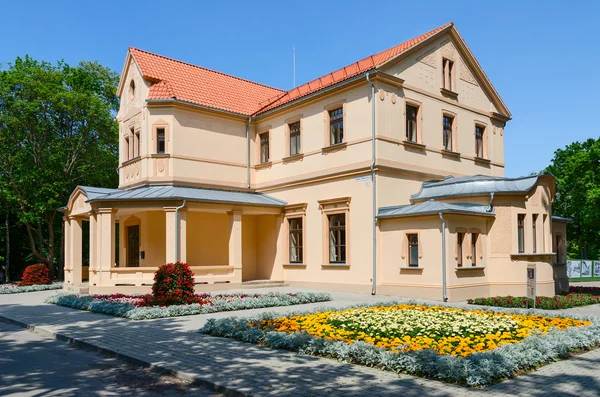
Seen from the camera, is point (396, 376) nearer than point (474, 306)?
Yes

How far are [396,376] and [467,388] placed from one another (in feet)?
3.13

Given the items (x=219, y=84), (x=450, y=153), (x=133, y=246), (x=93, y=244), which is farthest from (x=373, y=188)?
(x=133, y=246)

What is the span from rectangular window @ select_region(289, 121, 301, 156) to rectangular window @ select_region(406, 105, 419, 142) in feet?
16.3

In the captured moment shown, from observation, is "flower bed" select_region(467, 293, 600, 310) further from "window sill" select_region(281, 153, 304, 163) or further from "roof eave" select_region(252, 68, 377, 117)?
"window sill" select_region(281, 153, 304, 163)

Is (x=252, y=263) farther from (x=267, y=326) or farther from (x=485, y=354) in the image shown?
(x=485, y=354)

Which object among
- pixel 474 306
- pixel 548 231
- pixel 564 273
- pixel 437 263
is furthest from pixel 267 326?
pixel 564 273

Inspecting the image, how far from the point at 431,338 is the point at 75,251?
59.3 feet

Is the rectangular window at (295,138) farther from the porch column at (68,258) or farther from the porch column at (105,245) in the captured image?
the porch column at (68,258)

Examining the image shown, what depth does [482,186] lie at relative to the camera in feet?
60.0

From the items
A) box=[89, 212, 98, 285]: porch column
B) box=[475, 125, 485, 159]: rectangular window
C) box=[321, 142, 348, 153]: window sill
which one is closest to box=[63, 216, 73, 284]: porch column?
box=[89, 212, 98, 285]: porch column

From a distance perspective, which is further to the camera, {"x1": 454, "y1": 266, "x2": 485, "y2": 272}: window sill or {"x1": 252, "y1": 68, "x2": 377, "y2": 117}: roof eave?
{"x1": 252, "y1": 68, "x2": 377, "y2": 117}: roof eave

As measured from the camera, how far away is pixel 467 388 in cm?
627

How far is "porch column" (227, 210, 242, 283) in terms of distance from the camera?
21.2m

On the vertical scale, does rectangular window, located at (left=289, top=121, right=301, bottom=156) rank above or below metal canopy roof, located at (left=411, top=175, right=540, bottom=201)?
above
